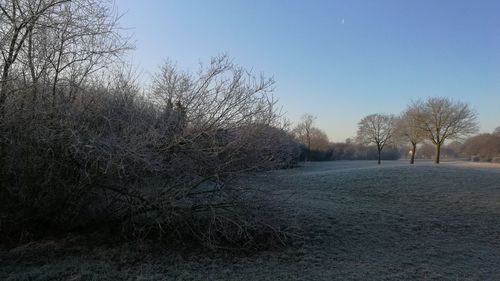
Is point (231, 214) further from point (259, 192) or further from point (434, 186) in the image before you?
point (434, 186)

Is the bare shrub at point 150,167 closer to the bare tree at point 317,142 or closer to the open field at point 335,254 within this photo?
the open field at point 335,254

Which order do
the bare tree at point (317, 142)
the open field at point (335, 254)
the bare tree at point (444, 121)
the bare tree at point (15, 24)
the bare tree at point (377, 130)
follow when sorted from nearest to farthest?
the open field at point (335, 254) → the bare tree at point (15, 24) → the bare tree at point (444, 121) → the bare tree at point (377, 130) → the bare tree at point (317, 142)

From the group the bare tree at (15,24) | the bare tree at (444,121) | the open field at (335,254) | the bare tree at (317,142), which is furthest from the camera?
the bare tree at (317,142)

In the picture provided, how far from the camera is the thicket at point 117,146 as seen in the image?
22.3 ft

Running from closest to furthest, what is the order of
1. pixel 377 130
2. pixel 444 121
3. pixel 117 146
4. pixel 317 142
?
pixel 117 146 < pixel 444 121 < pixel 377 130 < pixel 317 142

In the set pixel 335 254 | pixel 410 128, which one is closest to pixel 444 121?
pixel 410 128

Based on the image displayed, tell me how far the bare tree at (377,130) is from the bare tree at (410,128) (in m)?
8.08

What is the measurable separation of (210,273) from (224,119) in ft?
10.1

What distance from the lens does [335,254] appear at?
765 cm

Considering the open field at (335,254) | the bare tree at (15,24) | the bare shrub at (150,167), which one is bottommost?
the open field at (335,254)

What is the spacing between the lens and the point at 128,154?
643 cm

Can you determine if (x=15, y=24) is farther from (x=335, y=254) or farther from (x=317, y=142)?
(x=317, y=142)

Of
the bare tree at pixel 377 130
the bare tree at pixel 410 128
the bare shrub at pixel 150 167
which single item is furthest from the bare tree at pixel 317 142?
the bare shrub at pixel 150 167

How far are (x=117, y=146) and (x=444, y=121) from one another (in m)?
38.7
